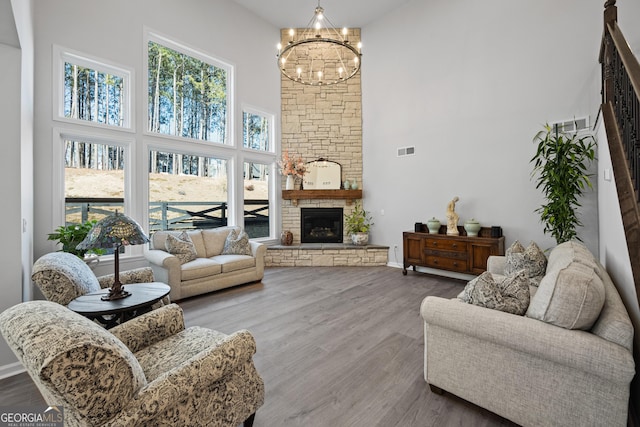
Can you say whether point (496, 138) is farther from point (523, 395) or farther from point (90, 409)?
point (90, 409)

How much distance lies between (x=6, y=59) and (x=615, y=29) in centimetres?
510

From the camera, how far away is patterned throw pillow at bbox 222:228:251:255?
15.9 ft

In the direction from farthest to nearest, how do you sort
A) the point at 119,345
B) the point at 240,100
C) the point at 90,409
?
1. the point at 240,100
2. the point at 119,345
3. the point at 90,409

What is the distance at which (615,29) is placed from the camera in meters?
2.46

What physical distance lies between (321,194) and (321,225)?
0.76 metres

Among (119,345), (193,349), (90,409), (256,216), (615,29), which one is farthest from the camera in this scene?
(256,216)

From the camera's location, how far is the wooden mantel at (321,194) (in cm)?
A: 621

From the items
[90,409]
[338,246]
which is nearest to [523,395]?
[90,409]

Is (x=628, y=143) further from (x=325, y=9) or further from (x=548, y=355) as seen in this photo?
(x=325, y=9)

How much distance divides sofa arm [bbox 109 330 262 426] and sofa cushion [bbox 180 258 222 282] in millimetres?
2806

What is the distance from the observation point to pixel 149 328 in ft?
5.77

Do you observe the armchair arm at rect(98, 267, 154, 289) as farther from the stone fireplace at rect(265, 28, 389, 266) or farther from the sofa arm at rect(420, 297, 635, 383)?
the stone fireplace at rect(265, 28, 389, 266)

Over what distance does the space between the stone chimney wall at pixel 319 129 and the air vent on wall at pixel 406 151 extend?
38.5 inches

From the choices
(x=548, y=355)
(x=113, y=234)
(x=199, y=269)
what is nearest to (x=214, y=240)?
(x=199, y=269)
